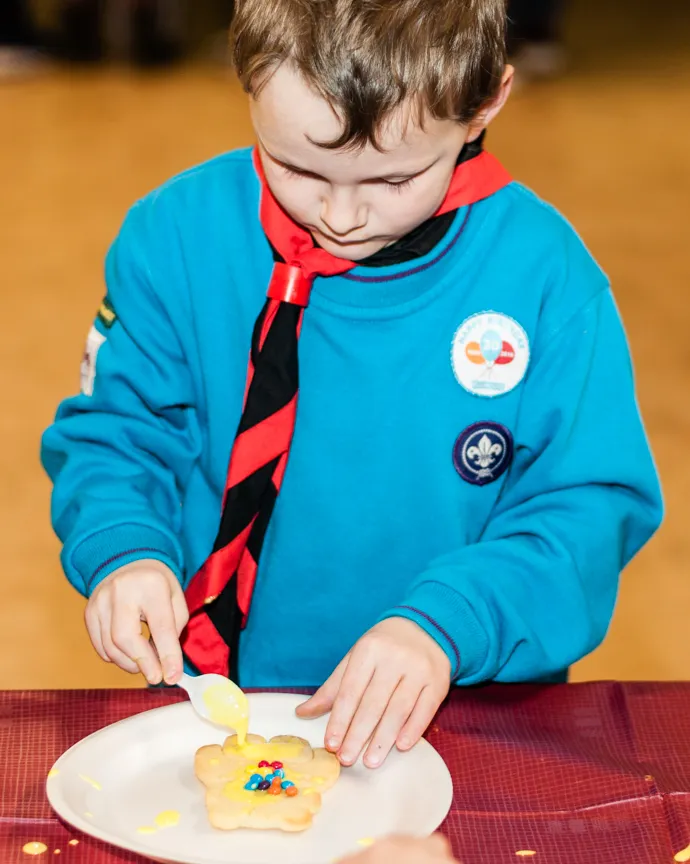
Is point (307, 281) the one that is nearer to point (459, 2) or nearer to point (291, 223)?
point (291, 223)

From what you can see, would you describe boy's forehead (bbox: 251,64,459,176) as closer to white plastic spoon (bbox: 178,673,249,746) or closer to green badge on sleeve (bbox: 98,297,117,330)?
green badge on sleeve (bbox: 98,297,117,330)

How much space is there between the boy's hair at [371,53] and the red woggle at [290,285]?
21cm

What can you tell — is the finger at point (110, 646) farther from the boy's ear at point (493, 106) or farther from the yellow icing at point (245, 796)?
the boy's ear at point (493, 106)

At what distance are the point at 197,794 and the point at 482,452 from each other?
0.40m

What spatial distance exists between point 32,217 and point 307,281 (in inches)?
120

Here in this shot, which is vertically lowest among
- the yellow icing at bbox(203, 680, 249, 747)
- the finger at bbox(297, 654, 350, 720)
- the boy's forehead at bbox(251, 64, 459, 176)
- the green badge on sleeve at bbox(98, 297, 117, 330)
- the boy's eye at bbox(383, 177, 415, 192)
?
the yellow icing at bbox(203, 680, 249, 747)

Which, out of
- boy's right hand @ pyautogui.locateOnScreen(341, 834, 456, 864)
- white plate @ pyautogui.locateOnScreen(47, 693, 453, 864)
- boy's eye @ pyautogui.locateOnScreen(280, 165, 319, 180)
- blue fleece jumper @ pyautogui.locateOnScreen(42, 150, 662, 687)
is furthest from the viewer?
blue fleece jumper @ pyautogui.locateOnScreen(42, 150, 662, 687)

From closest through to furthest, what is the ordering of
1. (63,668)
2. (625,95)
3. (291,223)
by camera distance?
(291,223), (63,668), (625,95)

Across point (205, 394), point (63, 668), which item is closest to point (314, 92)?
point (205, 394)

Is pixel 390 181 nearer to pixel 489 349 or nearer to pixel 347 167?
pixel 347 167

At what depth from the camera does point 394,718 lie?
0.96 metres

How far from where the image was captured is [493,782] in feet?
3.15

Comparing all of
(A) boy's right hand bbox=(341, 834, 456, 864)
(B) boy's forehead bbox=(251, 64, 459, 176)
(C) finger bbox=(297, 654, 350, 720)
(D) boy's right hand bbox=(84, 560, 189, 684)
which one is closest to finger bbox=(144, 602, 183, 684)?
(D) boy's right hand bbox=(84, 560, 189, 684)

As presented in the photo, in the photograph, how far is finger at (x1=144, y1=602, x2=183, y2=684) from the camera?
0.99 metres
